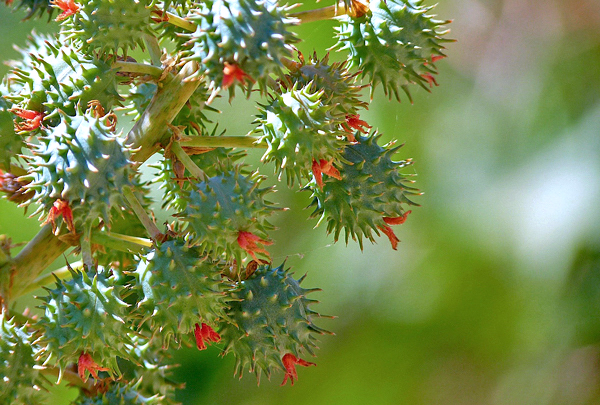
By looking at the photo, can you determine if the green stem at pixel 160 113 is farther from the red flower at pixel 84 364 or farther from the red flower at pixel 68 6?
the red flower at pixel 84 364

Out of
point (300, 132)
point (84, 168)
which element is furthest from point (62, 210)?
point (300, 132)

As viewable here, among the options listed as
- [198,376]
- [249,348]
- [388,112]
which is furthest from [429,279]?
[249,348]

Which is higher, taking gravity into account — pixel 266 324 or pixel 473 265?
pixel 266 324

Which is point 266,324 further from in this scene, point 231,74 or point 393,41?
point 393,41

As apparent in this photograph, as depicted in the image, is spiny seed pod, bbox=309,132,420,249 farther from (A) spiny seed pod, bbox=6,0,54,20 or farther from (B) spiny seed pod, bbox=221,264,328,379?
(A) spiny seed pod, bbox=6,0,54,20

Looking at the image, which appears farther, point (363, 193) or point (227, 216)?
point (363, 193)

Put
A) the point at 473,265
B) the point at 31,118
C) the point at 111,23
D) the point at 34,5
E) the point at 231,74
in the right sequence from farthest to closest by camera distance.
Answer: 1. the point at 473,265
2. the point at 34,5
3. the point at 31,118
4. the point at 111,23
5. the point at 231,74

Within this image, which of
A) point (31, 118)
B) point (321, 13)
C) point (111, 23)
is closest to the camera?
point (111, 23)

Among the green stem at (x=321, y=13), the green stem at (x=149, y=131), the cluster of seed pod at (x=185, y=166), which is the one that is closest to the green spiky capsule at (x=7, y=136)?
the cluster of seed pod at (x=185, y=166)

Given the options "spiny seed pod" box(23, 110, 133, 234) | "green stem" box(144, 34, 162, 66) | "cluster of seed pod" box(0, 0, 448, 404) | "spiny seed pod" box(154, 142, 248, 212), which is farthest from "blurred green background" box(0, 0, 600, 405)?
"spiny seed pod" box(23, 110, 133, 234)
